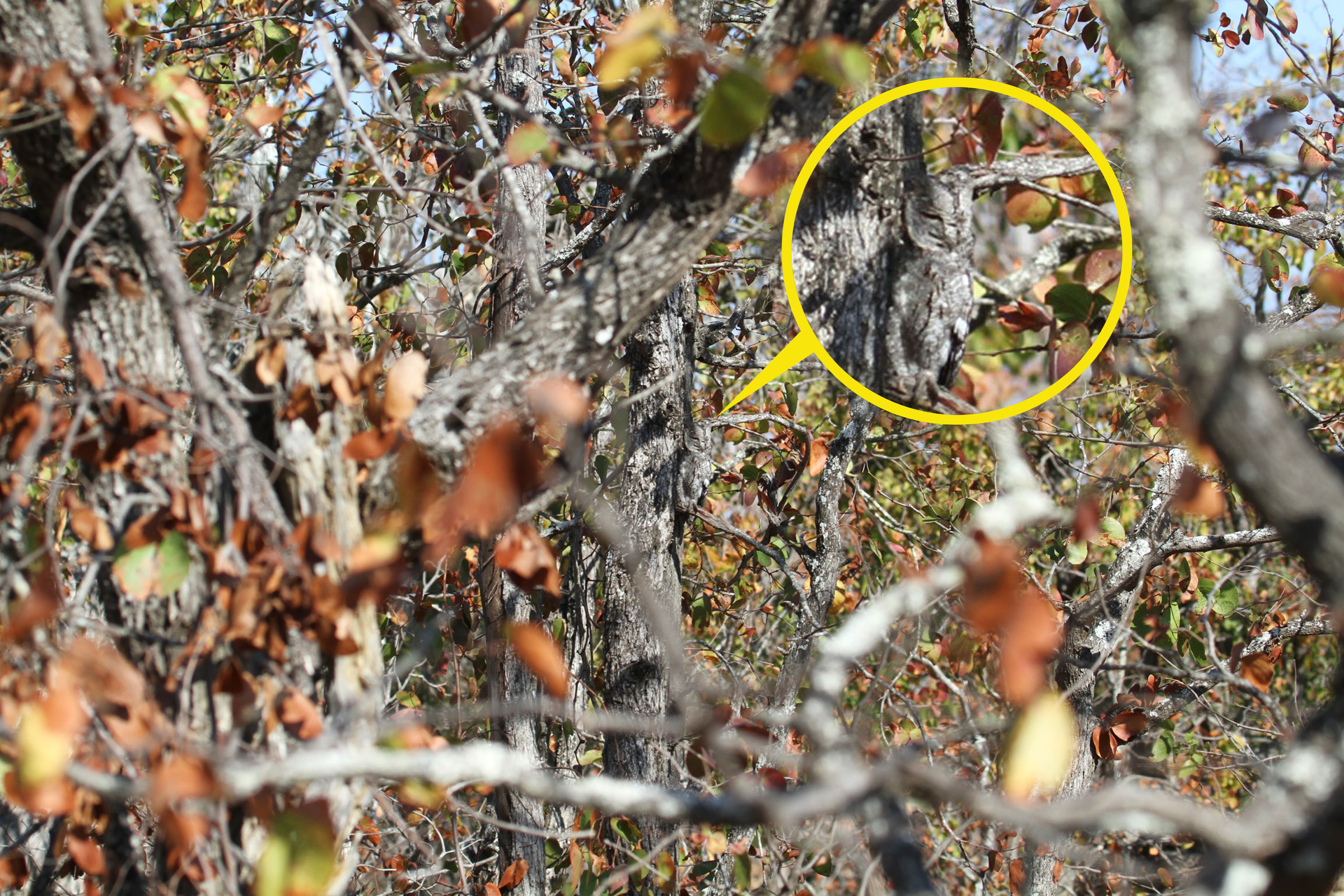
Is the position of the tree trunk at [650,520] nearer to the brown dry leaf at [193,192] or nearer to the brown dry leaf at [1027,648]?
the brown dry leaf at [193,192]

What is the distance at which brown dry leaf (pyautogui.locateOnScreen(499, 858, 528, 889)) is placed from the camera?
270cm

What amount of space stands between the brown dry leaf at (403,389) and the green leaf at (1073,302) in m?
1.10

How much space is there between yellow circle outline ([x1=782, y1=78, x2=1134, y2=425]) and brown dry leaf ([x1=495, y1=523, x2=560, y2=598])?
2.34ft

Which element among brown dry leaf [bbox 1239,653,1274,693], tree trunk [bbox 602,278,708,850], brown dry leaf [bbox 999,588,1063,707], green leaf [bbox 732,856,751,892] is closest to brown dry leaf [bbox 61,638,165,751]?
brown dry leaf [bbox 999,588,1063,707]

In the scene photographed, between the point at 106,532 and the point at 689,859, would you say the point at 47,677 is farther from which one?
the point at 689,859

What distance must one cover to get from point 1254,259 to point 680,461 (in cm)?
291

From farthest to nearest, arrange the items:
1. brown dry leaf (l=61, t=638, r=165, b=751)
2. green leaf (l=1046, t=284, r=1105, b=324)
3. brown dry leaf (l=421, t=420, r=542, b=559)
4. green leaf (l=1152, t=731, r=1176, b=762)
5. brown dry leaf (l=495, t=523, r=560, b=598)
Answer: green leaf (l=1152, t=731, r=1176, b=762)
green leaf (l=1046, t=284, r=1105, b=324)
brown dry leaf (l=495, t=523, r=560, b=598)
brown dry leaf (l=421, t=420, r=542, b=559)
brown dry leaf (l=61, t=638, r=165, b=751)

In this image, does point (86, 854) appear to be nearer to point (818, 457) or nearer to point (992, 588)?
point (992, 588)

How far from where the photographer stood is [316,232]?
3246 millimetres

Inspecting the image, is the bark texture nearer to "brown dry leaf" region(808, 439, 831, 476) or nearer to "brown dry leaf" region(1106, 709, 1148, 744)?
"brown dry leaf" region(808, 439, 831, 476)

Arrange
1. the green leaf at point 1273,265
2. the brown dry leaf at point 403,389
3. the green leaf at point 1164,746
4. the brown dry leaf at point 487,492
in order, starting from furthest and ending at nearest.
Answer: the green leaf at point 1164,746 → the green leaf at point 1273,265 → the brown dry leaf at point 403,389 → the brown dry leaf at point 487,492

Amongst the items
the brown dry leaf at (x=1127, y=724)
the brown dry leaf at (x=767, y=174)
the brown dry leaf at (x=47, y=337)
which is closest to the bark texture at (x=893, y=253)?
the brown dry leaf at (x=767, y=174)

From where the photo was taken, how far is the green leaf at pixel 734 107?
1.16 metres

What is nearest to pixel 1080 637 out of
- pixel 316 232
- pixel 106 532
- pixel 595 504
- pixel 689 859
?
pixel 689 859
